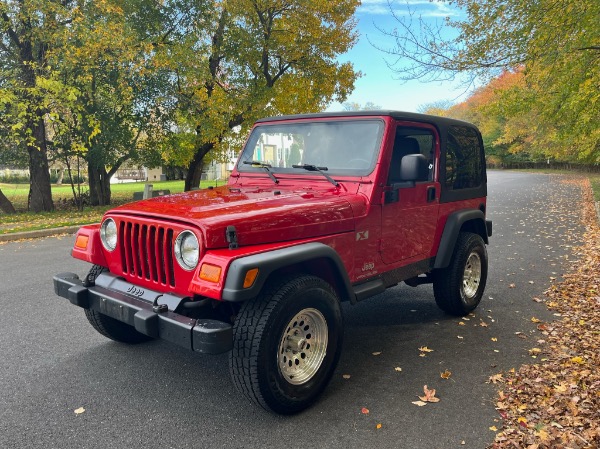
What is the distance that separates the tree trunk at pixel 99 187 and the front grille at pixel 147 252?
15.9 meters

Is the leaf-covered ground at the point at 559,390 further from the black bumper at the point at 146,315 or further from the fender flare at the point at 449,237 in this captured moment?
the black bumper at the point at 146,315

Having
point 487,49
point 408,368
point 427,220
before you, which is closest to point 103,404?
point 408,368

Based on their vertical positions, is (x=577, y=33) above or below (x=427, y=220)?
above

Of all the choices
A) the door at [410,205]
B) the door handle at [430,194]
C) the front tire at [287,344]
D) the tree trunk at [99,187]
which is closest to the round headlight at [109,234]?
the front tire at [287,344]

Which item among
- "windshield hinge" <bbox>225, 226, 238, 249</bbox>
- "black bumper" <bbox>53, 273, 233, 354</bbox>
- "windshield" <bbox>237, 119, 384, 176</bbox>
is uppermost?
"windshield" <bbox>237, 119, 384, 176</bbox>

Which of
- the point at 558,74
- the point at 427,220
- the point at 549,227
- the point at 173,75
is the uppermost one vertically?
the point at 173,75

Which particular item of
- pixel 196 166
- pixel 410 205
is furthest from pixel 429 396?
pixel 196 166

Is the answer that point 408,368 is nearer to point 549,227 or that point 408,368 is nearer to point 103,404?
point 103,404

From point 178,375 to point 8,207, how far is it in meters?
15.3

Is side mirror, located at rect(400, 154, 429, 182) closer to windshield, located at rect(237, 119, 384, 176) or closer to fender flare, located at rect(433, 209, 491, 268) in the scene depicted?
windshield, located at rect(237, 119, 384, 176)

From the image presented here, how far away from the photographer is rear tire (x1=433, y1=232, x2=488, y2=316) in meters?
4.79

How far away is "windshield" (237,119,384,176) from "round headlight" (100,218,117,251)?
1.46 meters

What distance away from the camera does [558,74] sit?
26.7ft

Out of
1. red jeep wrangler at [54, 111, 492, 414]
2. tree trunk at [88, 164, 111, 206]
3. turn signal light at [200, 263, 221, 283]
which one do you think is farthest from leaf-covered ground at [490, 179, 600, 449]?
tree trunk at [88, 164, 111, 206]
